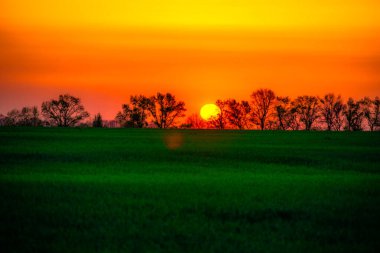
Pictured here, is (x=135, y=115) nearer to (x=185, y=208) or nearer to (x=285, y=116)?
(x=285, y=116)

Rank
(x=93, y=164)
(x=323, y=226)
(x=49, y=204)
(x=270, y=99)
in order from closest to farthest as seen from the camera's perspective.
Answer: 1. (x=323, y=226)
2. (x=49, y=204)
3. (x=93, y=164)
4. (x=270, y=99)

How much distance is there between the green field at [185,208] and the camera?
9180 mm

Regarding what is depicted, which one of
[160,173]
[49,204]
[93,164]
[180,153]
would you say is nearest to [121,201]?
[49,204]

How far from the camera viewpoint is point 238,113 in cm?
10012

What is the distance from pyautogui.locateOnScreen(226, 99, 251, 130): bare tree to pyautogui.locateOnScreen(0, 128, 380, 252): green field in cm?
7606

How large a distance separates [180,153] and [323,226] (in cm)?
1800

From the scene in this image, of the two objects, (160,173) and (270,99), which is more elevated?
(270,99)

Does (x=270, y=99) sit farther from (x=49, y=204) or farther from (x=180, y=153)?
(x=49, y=204)

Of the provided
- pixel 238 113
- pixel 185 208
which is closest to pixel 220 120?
pixel 238 113

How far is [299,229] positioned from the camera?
10242 millimetres

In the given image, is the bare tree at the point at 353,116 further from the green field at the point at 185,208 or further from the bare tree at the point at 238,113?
the green field at the point at 185,208

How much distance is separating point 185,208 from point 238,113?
8870cm

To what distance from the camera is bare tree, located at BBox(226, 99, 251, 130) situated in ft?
323

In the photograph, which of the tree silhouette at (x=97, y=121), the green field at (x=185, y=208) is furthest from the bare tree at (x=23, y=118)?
the green field at (x=185, y=208)
